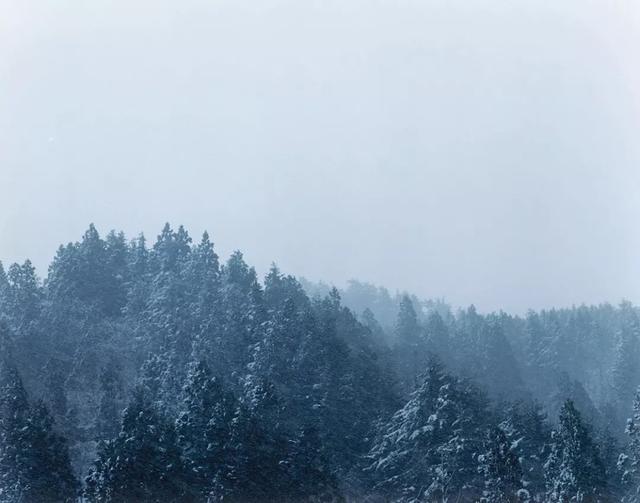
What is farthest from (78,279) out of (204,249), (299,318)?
(299,318)

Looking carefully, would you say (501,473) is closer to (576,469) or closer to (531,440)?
(576,469)

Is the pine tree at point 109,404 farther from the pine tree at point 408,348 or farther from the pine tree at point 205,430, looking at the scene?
the pine tree at point 408,348

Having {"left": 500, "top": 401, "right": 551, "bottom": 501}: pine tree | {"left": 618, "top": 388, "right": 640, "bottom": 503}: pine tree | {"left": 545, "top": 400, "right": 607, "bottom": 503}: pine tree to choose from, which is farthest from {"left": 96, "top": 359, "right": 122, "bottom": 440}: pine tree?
{"left": 618, "top": 388, "right": 640, "bottom": 503}: pine tree

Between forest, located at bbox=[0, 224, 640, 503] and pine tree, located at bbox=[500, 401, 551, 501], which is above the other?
forest, located at bbox=[0, 224, 640, 503]

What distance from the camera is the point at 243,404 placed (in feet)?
182

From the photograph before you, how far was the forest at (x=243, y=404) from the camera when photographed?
5128 cm

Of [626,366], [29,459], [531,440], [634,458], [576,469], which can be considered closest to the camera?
[29,459]

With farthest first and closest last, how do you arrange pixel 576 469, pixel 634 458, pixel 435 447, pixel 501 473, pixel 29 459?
pixel 435 447 → pixel 634 458 → pixel 576 469 → pixel 501 473 → pixel 29 459

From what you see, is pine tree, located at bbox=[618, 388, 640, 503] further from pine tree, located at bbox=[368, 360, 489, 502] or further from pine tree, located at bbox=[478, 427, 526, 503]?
pine tree, located at bbox=[368, 360, 489, 502]

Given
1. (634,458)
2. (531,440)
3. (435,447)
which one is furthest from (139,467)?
(531,440)

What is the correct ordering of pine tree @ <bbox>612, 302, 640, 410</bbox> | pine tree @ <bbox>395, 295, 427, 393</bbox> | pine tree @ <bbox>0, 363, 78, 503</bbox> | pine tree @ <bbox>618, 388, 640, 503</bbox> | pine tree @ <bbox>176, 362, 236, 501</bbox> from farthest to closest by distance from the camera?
pine tree @ <bbox>612, 302, 640, 410</bbox> < pine tree @ <bbox>395, 295, 427, 393</bbox> < pine tree @ <bbox>618, 388, 640, 503</bbox> < pine tree @ <bbox>176, 362, 236, 501</bbox> < pine tree @ <bbox>0, 363, 78, 503</bbox>

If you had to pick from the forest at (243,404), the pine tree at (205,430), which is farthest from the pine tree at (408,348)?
the pine tree at (205,430)

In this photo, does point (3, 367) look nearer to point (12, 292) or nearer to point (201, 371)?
point (201, 371)

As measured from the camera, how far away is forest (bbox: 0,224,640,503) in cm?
5128
